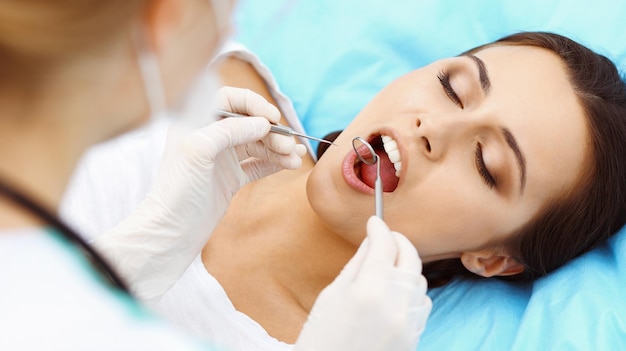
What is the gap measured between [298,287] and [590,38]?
1168 millimetres

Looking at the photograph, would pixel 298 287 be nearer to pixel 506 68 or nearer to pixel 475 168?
pixel 475 168

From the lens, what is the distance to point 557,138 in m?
1.41

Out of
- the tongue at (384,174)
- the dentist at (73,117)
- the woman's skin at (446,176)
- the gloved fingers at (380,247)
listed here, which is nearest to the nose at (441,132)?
the woman's skin at (446,176)

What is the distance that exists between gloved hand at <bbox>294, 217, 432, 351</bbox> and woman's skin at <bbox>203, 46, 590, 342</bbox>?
0.28m

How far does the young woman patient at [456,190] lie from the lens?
1396mm

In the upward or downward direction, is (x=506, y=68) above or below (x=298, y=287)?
above

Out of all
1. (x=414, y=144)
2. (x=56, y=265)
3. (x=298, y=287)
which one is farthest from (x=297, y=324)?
(x=56, y=265)

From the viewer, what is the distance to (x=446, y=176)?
1388 mm

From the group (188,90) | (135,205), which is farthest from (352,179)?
(188,90)

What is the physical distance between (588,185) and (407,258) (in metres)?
0.58

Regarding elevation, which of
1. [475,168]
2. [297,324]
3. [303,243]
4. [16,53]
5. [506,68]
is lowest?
[297,324]

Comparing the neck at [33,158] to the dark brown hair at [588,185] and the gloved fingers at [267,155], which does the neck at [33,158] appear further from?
the dark brown hair at [588,185]

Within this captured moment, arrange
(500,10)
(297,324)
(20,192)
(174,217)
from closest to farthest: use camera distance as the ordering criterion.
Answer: (20,192) < (174,217) < (297,324) < (500,10)

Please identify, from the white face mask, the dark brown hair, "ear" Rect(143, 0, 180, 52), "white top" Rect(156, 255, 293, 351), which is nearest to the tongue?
the dark brown hair
